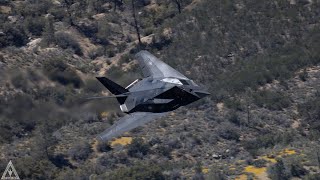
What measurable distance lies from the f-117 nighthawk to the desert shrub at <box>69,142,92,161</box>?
12.2m

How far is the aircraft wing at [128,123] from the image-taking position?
47.5 m

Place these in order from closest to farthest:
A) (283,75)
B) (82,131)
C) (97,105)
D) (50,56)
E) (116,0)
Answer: (97,105), (82,131), (283,75), (50,56), (116,0)

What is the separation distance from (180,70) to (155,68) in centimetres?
2024

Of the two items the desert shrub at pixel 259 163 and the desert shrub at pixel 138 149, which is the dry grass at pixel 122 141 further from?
the desert shrub at pixel 259 163

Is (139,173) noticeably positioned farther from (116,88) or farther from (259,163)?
(259,163)

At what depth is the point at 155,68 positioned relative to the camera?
55125 millimetres

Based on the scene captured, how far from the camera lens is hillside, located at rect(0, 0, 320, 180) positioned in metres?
56.9

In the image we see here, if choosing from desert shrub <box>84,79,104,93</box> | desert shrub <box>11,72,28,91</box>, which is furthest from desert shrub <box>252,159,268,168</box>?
desert shrub <box>11,72,28,91</box>

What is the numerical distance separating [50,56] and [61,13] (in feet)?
40.3

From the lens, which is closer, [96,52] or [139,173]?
[139,173]

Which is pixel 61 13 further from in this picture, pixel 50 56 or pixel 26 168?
pixel 26 168

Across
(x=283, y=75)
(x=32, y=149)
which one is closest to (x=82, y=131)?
(x=32, y=149)

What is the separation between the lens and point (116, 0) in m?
93.2

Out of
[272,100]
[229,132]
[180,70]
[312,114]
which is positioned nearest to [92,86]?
[229,132]
